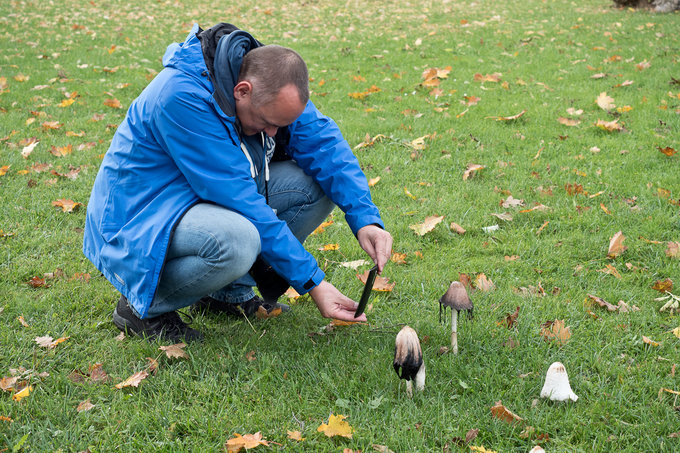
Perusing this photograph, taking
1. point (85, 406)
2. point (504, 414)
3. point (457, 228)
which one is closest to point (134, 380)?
point (85, 406)

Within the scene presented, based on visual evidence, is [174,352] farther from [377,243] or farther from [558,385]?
[558,385]

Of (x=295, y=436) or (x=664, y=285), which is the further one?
(x=664, y=285)

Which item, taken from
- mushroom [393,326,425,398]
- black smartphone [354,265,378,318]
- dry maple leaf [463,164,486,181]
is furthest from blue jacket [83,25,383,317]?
dry maple leaf [463,164,486,181]

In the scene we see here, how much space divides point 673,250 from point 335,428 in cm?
239

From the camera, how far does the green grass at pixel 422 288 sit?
7.14 feet

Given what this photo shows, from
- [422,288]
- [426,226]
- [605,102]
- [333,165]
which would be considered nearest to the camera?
[333,165]

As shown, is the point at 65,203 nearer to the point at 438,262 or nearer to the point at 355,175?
the point at 355,175

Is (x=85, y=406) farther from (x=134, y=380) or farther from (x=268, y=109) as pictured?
(x=268, y=109)

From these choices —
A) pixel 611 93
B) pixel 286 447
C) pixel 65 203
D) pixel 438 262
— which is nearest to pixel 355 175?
pixel 438 262

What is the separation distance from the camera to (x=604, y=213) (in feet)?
12.8

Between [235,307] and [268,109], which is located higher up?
[268,109]

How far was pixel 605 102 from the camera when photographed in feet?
19.4

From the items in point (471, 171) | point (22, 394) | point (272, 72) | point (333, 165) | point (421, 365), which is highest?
point (272, 72)

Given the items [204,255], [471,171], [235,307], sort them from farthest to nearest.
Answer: [471,171], [235,307], [204,255]
